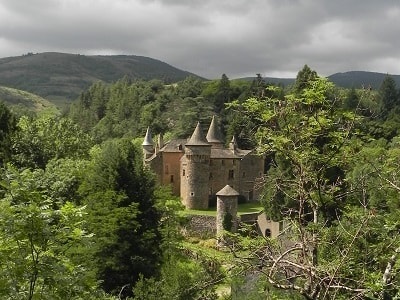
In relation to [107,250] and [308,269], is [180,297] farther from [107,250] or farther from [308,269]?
[308,269]

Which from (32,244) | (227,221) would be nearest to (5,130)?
(227,221)

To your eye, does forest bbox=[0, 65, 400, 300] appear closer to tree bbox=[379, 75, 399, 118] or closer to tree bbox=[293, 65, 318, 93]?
tree bbox=[293, 65, 318, 93]

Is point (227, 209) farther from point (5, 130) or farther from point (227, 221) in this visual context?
point (5, 130)

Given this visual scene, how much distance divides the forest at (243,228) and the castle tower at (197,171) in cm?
714

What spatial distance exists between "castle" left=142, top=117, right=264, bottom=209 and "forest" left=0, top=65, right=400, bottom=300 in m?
7.92

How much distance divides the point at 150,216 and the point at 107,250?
3703mm

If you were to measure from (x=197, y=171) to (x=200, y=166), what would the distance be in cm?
64

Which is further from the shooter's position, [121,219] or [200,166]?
[200,166]

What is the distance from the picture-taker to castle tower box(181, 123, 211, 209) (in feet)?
167

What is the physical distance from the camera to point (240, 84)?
10650cm

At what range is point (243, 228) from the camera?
9.75 m

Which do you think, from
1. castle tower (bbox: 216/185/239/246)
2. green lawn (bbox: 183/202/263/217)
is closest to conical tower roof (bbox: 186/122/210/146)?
green lawn (bbox: 183/202/263/217)

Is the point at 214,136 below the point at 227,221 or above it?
above

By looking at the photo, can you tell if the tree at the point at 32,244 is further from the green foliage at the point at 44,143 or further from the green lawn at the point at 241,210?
the green lawn at the point at 241,210
